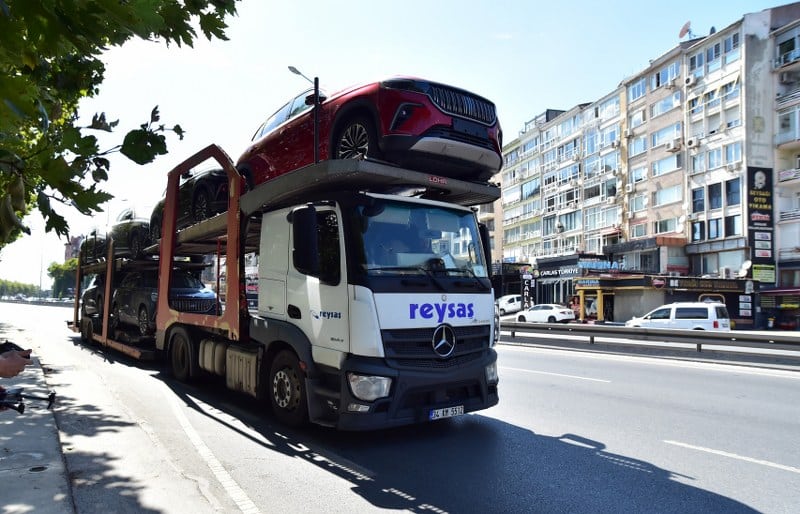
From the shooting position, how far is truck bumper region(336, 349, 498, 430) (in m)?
5.30

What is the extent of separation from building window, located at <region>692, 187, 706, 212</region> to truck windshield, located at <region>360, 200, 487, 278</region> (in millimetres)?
41689

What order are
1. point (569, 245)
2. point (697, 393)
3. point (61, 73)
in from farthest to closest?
point (569, 245)
point (697, 393)
point (61, 73)

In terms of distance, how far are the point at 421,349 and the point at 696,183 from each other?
1718 inches

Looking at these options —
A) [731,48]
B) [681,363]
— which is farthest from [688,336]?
[731,48]

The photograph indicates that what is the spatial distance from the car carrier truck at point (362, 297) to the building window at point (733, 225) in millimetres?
39067

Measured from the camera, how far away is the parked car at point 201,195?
8383 millimetres

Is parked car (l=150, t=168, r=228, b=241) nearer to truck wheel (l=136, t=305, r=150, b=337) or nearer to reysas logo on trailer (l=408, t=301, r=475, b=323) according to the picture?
truck wheel (l=136, t=305, r=150, b=337)

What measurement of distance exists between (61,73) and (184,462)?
3.63m

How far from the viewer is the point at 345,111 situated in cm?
659

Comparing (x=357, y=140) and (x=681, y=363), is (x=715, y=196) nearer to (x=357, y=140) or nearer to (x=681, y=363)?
(x=681, y=363)

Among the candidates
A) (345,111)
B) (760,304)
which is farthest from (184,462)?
(760,304)

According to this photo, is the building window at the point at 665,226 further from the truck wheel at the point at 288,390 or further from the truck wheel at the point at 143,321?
the truck wheel at the point at 288,390

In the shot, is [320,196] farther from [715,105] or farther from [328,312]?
[715,105]

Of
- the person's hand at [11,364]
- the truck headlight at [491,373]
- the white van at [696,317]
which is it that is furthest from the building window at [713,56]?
the person's hand at [11,364]
